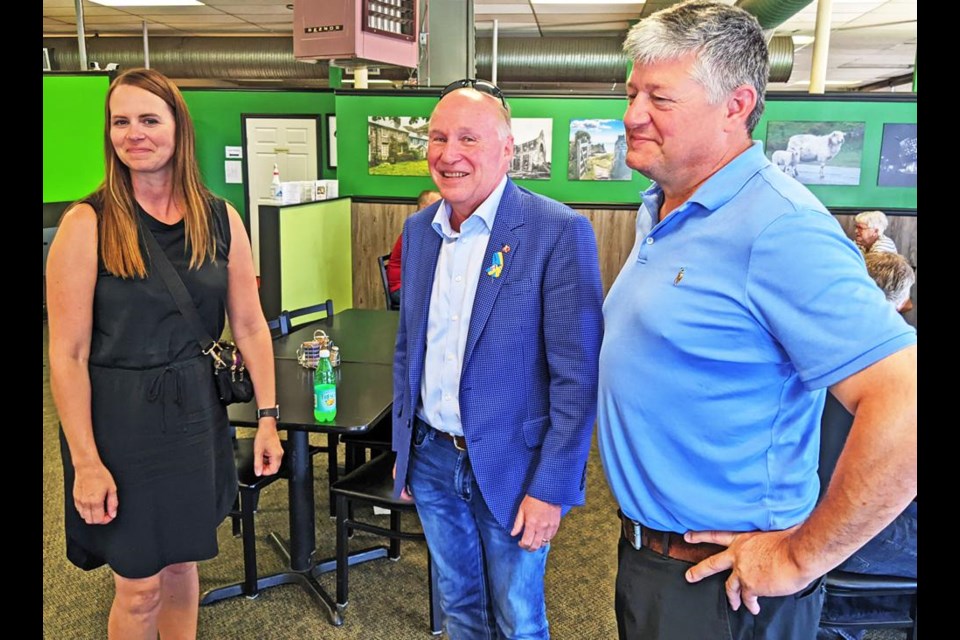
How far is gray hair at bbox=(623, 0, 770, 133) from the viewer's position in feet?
3.66

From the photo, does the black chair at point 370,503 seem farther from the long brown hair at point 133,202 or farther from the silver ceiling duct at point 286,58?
the silver ceiling duct at point 286,58

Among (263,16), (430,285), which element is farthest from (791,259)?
(263,16)

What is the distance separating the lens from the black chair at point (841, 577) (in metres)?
1.85

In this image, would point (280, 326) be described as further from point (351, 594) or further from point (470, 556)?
point (470, 556)

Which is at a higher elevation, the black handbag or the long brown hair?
the long brown hair

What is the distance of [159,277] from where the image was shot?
5.48 feet

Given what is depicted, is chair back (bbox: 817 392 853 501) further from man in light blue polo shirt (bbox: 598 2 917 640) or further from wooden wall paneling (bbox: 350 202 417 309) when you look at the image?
wooden wall paneling (bbox: 350 202 417 309)

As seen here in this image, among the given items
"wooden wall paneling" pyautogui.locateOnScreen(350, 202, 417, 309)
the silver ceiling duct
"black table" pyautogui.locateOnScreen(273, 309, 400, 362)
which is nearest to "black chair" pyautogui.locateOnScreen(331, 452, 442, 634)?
"black table" pyautogui.locateOnScreen(273, 309, 400, 362)

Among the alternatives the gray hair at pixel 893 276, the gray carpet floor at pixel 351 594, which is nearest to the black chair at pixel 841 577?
the gray carpet floor at pixel 351 594

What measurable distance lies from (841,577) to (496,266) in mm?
1297

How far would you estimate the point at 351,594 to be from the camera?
271 cm

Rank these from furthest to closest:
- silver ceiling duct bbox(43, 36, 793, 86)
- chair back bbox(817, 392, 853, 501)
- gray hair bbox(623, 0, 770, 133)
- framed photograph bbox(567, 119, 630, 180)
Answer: silver ceiling duct bbox(43, 36, 793, 86), framed photograph bbox(567, 119, 630, 180), chair back bbox(817, 392, 853, 501), gray hair bbox(623, 0, 770, 133)
